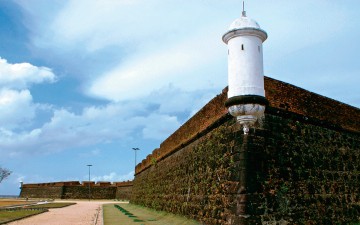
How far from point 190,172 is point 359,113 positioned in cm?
560

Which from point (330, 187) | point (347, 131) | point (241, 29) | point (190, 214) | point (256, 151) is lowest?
point (190, 214)

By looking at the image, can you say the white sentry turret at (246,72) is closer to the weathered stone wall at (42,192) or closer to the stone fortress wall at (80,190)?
the stone fortress wall at (80,190)

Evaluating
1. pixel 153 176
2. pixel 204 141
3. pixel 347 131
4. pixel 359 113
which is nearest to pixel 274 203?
pixel 204 141

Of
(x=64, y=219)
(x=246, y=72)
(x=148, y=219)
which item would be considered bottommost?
(x=64, y=219)

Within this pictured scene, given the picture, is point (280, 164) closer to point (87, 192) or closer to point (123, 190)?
point (123, 190)

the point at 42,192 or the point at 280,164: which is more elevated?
the point at 280,164

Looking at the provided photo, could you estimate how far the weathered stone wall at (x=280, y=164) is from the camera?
7.34 meters

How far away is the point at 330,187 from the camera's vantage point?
28.7 feet

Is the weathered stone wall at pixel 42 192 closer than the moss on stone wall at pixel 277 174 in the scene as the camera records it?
No

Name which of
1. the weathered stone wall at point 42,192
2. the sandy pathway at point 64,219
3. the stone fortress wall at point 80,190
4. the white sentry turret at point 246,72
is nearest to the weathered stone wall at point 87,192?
the stone fortress wall at point 80,190

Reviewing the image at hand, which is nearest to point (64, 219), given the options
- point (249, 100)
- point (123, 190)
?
point (249, 100)

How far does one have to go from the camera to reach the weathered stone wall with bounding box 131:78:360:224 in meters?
7.34

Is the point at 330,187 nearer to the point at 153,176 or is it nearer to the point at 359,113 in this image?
the point at 359,113

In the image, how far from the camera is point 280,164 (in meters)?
7.83
